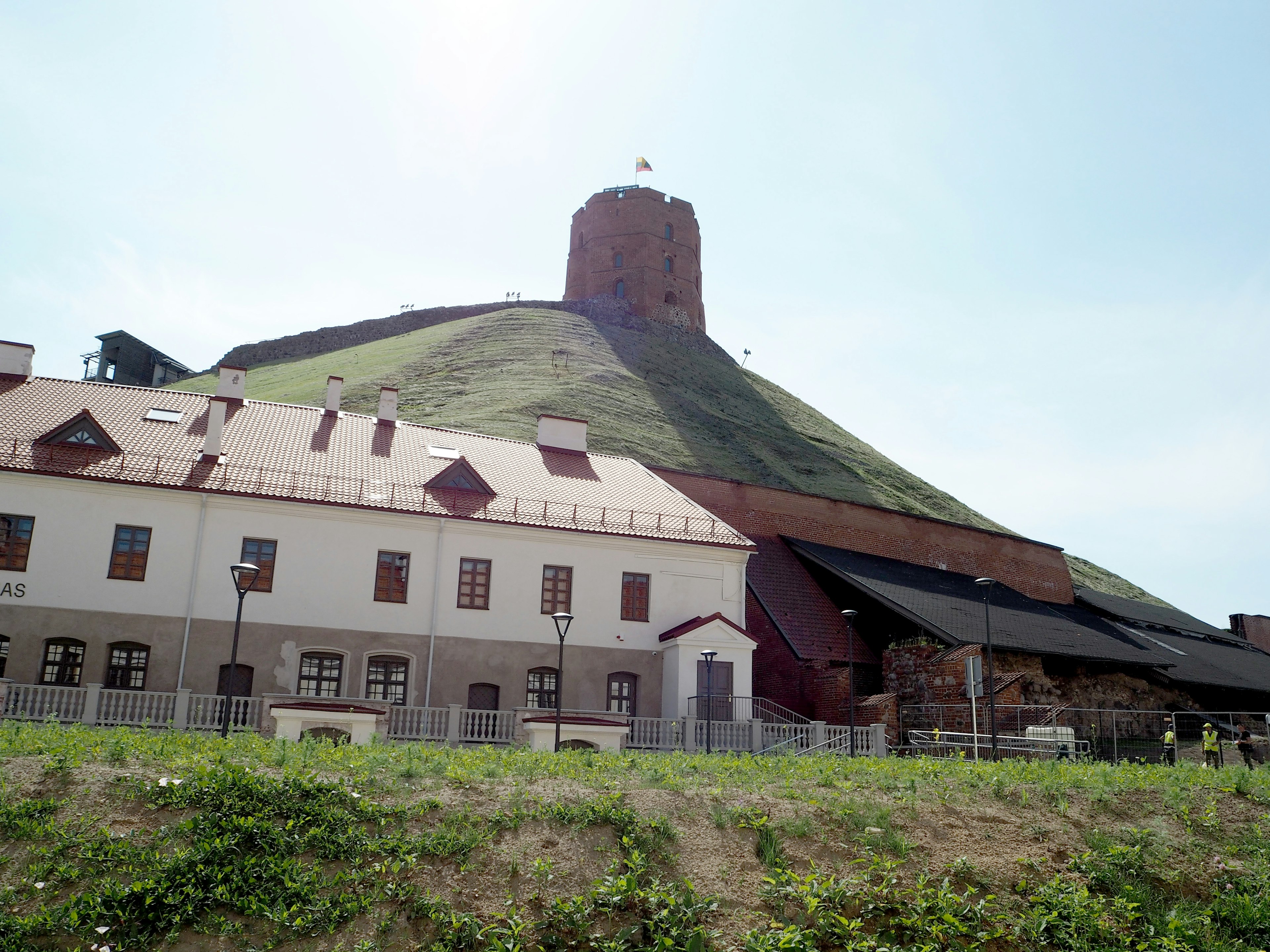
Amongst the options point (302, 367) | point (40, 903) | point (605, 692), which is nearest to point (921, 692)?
point (605, 692)

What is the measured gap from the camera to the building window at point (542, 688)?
26750 mm

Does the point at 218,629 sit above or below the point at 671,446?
below

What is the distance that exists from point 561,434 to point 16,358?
16.3 m

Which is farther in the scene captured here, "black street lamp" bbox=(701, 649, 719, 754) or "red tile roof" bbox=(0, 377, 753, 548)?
"red tile roof" bbox=(0, 377, 753, 548)

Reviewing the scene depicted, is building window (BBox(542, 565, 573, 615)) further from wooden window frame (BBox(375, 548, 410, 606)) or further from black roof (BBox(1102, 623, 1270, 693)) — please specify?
black roof (BBox(1102, 623, 1270, 693))

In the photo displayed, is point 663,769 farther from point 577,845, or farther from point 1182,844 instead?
point 1182,844

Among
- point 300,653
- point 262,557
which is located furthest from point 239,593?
point 262,557

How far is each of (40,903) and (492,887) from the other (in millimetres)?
3908

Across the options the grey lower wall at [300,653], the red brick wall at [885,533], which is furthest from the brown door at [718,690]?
the red brick wall at [885,533]

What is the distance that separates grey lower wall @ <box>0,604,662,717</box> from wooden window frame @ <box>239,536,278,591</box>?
3.01ft

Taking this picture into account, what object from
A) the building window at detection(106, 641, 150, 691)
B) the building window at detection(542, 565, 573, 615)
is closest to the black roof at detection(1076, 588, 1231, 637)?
the building window at detection(542, 565, 573, 615)

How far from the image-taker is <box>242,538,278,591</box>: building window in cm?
2497

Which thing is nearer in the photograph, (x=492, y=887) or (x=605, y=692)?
(x=492, y=887)

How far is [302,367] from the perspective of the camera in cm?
7675
